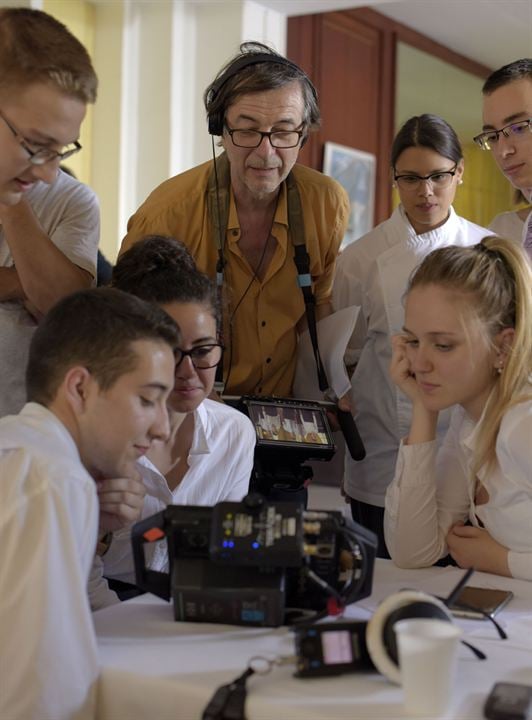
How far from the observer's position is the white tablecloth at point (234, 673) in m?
1.14

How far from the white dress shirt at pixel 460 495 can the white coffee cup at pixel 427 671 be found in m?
0.66

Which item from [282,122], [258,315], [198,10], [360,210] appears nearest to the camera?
[282,122]

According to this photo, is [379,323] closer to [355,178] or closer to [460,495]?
[460,495]

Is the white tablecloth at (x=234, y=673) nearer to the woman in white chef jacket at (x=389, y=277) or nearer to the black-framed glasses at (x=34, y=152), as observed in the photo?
the black-framed glasses at (x=34, y=152)

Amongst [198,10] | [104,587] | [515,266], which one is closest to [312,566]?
[104,587]

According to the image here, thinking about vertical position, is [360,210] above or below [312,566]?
above

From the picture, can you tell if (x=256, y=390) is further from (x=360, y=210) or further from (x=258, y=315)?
(x=360, y=210)

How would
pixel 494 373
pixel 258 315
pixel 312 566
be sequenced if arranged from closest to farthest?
pixel 312 566, pixel 494 373, pixel 258 315

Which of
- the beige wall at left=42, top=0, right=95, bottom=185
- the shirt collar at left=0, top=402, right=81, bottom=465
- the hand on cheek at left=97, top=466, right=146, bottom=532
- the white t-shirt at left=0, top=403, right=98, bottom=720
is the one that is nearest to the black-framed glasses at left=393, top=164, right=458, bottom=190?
the hand on cheek at left=97, top=466, right=146, bottom=532

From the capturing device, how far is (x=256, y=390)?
2.48 meters

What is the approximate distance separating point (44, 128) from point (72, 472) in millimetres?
654

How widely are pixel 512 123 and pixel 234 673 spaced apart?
5.57 feet

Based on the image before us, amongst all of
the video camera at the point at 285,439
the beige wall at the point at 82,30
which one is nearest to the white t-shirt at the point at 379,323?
the video camera at the point at 285,439

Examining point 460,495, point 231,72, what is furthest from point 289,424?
point 231,72
